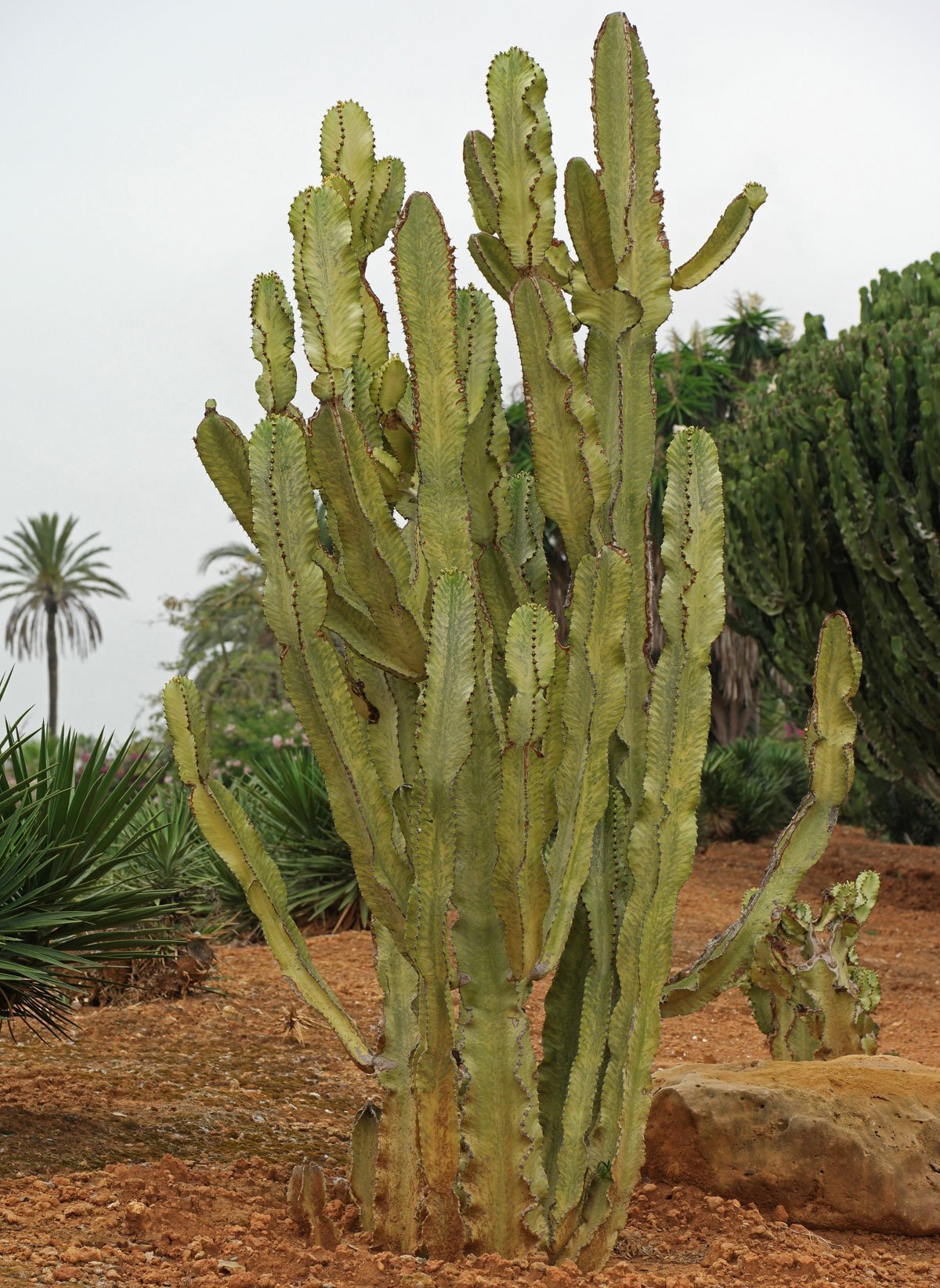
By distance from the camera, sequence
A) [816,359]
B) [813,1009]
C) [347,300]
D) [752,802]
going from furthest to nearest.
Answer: [752,802], [816,359], [813,1009], [347,300]

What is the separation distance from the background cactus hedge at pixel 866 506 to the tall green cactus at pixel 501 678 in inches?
293

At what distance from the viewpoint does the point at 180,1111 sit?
4.13m

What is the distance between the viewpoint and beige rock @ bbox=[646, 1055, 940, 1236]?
11.8 feet

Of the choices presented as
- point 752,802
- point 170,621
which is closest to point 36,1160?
point 752,802

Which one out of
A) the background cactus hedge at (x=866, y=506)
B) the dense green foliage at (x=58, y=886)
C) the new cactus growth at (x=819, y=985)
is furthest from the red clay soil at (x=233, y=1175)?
the background cactus hedge at (x=866, y=506)

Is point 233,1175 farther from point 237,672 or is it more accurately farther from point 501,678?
point 237,672

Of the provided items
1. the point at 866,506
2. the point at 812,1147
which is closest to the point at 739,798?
the point at 866,506

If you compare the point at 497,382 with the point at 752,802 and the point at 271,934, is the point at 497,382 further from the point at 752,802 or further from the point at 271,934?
the point at 752,802

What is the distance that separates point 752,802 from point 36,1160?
12531 millimetres

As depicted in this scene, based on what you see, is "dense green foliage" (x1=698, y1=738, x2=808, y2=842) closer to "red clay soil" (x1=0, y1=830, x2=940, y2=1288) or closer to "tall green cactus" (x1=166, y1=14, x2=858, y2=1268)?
"red clay soil" (x1=0, y1=830, x2=940, y2=1288)

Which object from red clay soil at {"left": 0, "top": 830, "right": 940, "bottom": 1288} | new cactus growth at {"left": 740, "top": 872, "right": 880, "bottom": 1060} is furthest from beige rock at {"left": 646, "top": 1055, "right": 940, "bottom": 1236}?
new cactus growth at {"left": 740, "top": 872, "right": 880, "bottom": 1060}

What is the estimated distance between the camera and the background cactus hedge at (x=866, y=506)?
10346 mm

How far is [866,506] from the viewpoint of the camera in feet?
34.1

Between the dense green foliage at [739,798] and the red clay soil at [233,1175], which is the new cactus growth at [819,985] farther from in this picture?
the dense green foliage at [739,798]
